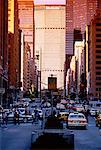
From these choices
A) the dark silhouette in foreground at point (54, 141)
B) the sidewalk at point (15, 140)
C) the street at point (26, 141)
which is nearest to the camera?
the dark silhouette in foreground at point (54, 141)

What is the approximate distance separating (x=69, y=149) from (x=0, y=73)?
91.3 m

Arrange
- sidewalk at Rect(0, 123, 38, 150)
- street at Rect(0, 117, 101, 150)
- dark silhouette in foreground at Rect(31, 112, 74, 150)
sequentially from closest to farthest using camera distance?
dark silhouette in foreground at Rect(31, 112, 74, 150)
sidewalk at Rect(0, 123, 38, 150)
street at Rect(0, 117, 101, 150)

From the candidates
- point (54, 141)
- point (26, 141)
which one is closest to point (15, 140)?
point (26, 141)

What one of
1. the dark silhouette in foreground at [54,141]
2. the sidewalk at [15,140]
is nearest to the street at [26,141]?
the sidewalk at [15,140]

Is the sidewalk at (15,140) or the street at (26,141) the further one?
the street at (26,141)

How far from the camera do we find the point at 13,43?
183125 mm

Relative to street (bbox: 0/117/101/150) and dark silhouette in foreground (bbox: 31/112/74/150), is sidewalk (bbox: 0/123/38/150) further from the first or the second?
dark silhouette in foreground (bbox: 31/112/74/150)

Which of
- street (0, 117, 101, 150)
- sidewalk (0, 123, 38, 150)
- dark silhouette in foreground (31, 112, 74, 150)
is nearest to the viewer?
dark silhouette in foreground (31, 112, 74, 150)

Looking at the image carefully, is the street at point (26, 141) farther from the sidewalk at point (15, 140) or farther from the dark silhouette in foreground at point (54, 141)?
the dark silhouette in foreground at point (54, 141)

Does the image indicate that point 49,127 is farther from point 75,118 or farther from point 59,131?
point 75,118

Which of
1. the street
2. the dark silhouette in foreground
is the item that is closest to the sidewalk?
the street

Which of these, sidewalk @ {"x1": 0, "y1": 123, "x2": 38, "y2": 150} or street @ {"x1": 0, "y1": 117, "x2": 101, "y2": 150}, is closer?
sidewalk @ {"x1": 0, "y1": 123, "x2": 38, "y2": 150}

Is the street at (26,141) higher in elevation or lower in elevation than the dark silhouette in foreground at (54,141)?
lower

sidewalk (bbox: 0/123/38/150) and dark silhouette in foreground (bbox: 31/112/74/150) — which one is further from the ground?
dark silhouette in foreground (bbox: 31/112/74/150)
